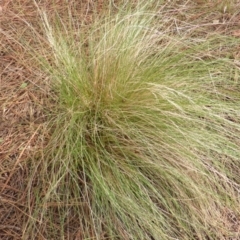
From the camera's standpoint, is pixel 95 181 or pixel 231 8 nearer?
pixel 95 181

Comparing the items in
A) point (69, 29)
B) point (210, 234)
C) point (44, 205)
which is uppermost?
point (69, 29)

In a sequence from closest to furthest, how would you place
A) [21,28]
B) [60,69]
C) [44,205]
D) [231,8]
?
[44,205] < [60,69] < [21,28] < [231,8]

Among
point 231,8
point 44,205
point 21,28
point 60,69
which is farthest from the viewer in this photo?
Result: point 231,8

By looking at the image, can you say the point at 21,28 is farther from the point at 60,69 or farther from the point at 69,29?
the point at 60,69

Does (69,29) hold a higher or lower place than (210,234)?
higher

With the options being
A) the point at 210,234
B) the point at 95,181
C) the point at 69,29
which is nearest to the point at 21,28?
the point at 69,29

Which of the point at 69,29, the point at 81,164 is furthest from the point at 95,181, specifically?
the point at 69,29

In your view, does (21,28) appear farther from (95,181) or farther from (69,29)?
(95,181)
